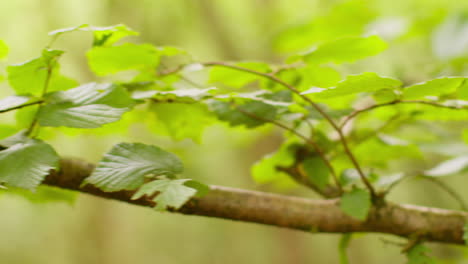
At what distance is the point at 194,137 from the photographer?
0.57m

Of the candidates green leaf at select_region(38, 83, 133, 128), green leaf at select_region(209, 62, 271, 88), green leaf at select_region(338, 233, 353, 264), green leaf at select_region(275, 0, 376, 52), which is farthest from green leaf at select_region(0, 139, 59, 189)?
green leaf at select_region(275, 0, 376, 52)

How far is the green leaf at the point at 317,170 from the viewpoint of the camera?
23.4 inches

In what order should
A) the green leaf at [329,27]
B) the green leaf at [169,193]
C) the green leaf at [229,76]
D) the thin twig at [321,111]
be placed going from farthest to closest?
the green leaf at [329,27] < the green leaf at [229,76] < the thin twig at [321,111] < the green leaf at [169,193]

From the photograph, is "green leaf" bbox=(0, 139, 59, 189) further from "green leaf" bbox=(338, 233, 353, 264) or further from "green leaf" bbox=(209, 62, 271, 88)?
"green leaf" bbox=(338, 233, 353, 264)

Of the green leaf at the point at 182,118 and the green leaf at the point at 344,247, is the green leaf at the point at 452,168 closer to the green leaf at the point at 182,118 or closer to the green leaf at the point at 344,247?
the green leaf at the point at 344,247

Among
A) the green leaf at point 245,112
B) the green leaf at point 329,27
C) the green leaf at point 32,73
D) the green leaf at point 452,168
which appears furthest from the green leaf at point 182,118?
the green leaf at point 329,27

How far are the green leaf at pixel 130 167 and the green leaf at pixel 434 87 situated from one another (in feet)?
0.80

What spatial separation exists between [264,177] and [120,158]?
284mm

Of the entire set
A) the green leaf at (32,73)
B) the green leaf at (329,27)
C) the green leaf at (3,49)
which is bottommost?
the green leaf at (329,27)

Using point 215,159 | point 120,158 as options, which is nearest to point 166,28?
point 215,159

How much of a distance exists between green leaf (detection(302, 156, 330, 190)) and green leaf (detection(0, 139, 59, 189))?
0.36 meters

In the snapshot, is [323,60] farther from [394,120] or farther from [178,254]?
[178,254]

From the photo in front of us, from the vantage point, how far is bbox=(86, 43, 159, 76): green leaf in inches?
19.4

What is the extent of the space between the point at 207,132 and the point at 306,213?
4.00 ft
